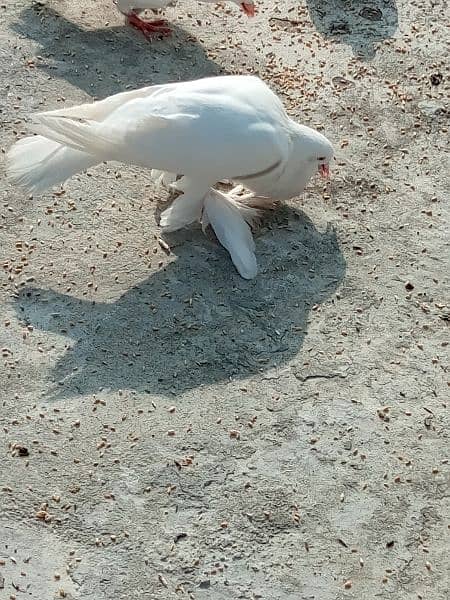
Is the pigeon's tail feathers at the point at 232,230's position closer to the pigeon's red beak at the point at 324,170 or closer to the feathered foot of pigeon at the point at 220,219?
the feathered foot of pigeon at the point at 220,219

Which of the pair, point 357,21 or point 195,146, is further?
point 357,21

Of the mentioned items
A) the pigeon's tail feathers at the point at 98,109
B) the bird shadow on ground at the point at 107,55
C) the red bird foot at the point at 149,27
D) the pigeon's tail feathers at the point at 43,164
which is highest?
the pigeon's tail feathers at the point at 98,109

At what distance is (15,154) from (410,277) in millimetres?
1785

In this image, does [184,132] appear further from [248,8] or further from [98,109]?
[248,8]

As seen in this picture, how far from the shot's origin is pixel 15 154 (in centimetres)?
432

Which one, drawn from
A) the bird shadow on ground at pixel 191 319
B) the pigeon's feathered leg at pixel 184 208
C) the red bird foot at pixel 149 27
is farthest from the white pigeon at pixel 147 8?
the bird shadow on ground at pixel 191 319

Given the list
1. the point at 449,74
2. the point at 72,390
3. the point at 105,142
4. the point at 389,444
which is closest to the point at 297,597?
the point at 389,444

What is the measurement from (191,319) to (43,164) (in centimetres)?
90

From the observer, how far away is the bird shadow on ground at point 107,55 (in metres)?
5.49

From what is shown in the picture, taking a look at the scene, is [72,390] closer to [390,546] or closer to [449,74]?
[390,546]

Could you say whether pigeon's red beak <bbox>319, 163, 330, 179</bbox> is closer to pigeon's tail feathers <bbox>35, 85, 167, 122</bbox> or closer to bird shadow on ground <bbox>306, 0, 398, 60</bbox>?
pigeon's tail feathers <bbox>35, 85, 167, 122</bbox>

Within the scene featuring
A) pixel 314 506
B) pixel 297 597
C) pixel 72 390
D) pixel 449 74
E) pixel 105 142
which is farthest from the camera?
pixel 449 74

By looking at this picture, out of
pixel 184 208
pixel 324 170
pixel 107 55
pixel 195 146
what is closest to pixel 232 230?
pixel 184 208

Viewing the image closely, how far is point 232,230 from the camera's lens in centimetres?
447
